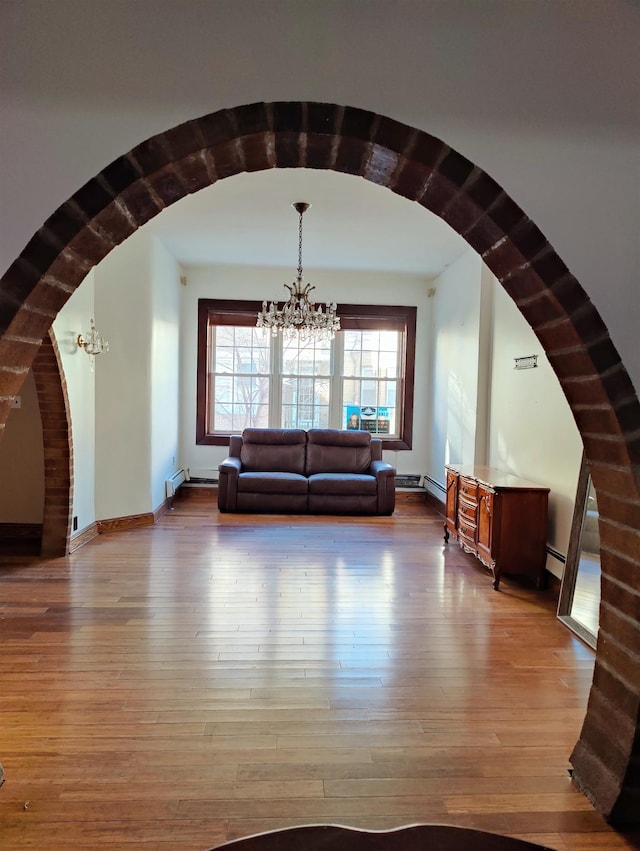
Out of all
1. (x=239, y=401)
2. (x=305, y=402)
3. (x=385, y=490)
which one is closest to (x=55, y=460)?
(x=239, y=401)

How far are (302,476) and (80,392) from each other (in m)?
2.86

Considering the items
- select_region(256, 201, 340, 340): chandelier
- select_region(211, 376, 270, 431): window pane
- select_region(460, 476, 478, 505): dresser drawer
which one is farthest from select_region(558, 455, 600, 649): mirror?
select_region(211, 376, 270, 431): window pane

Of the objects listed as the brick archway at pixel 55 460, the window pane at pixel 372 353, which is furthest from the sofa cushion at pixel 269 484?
the brick archway at pixel 55 460

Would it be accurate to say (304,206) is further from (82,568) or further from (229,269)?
(82,568)

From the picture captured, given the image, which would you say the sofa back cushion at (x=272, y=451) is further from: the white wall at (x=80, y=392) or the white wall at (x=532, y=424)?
the white wall at (x=532, y=424)

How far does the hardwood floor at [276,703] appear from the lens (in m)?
1.94

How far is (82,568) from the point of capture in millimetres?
4434

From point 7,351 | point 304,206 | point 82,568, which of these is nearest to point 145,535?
point 82,568

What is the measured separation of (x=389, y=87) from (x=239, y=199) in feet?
10.4

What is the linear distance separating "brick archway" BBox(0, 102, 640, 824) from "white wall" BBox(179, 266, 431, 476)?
5.68 meters

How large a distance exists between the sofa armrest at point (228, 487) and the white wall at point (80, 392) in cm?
157

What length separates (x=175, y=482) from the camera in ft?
23.3

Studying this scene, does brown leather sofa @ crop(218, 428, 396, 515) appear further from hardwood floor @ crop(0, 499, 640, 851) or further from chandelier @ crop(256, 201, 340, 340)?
hardwood floor @ crop(0, 499, 640, 851)

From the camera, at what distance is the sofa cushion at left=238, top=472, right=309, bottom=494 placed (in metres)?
6.62
